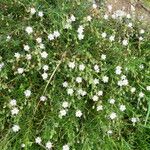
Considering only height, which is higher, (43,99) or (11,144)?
(43,99)

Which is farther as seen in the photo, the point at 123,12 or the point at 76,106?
the point at 123,12

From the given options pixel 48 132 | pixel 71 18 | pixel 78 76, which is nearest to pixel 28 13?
pixel 71 18

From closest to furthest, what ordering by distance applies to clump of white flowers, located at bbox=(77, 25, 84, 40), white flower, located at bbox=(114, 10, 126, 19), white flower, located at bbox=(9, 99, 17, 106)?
white flower, located at bbox=(9, 99, 17, 106) < clump of white flowers, located at bbox=(77, 25, 84, 40) < white flower, located at bbox=(114, 10, 126, 19)

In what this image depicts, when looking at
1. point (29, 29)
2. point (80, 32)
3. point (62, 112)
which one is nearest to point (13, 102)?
point (62, 112)

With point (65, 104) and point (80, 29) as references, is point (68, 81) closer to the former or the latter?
point (65, 104)

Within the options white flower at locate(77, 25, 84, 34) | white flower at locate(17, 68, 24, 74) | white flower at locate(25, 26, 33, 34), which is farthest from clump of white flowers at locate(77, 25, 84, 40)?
white flower at locate(17, 68, 24, 74)

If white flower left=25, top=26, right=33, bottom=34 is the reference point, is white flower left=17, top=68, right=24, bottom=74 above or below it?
below

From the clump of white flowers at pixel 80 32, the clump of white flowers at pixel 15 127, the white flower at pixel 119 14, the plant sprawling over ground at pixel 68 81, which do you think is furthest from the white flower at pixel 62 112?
the white flower at pixel 119 14

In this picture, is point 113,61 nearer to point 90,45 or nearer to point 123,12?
point 90,45

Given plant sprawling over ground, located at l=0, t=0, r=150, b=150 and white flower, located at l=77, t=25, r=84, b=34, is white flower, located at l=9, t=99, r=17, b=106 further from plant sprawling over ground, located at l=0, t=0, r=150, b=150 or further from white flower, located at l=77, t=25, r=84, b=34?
white flower, located at l=77, t=25, r=84, b=34

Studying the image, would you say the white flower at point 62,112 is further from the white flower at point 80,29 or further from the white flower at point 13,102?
the white flower at point 80,29
